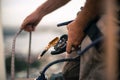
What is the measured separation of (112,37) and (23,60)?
74.7 inches

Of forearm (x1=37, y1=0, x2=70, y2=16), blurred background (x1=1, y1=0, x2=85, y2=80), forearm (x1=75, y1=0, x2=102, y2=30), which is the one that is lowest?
blurred background (x1=1, y1=0, x2=85, y2=80)

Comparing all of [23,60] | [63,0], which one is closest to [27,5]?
[23,60]

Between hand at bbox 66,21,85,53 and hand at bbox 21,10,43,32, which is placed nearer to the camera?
hand at bbox 66,21,85,53

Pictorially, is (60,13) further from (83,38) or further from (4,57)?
(83,38)

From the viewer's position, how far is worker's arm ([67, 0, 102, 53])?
2.54 feet

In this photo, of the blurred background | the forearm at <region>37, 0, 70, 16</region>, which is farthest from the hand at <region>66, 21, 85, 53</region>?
the blurred background

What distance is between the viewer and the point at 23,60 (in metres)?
2.14

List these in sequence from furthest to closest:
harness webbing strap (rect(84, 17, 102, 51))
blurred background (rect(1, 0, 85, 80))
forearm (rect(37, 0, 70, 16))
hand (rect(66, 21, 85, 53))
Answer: blurred background (rect(1, 0, 85, 80)), forearm (rect(37, 0, 70, 16)), hand (rect(66, 21, 85, 53)), harness webbing strap (rect(84, 17, 102, 51))

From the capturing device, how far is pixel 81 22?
2.68 ft

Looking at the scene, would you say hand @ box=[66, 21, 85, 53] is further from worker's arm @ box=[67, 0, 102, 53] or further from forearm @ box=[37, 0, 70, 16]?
forearm @ box=[37, 0, 70, 16]

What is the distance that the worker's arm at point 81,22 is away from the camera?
77 centimetres

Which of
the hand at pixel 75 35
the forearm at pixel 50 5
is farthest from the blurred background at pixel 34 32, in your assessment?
the hand at pixel 75 35

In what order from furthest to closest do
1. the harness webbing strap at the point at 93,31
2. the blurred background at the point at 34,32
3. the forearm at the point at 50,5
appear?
the blurred background at the point at 34,32 < the forearm at the point at 50,5 < the harness webbing strap at the point at 93,31

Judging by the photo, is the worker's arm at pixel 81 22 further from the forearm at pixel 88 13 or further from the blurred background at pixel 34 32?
the blurred background at pixel 34 32
